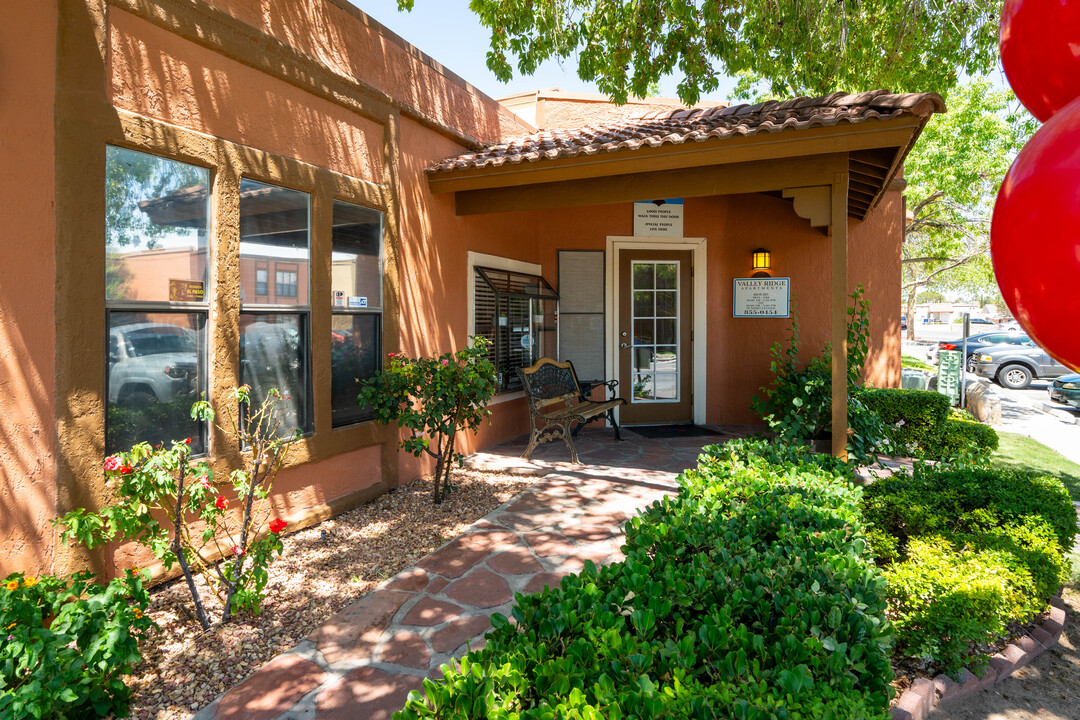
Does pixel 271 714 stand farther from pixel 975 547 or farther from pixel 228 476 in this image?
pixel 975 547

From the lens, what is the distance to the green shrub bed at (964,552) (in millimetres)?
2598

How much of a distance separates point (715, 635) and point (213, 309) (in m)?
3.45

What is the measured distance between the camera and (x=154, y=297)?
3.43 metres

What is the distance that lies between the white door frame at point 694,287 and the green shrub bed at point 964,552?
4097mm

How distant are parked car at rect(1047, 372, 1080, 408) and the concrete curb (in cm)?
986

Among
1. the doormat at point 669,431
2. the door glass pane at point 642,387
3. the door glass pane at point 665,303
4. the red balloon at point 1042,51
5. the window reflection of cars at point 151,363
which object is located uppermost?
the door glass pane at point 665,303

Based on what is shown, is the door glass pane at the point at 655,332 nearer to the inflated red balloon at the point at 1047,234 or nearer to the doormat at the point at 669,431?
the doormat at the point at 669,431

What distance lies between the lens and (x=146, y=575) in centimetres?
277

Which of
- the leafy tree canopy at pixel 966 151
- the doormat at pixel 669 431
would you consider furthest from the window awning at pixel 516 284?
the leafy tree canopy at pixel 966 151

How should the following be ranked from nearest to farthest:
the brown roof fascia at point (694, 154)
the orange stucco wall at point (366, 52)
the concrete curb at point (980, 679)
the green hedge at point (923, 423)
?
the concrete curb at point (980, 679)
the orange stucco wall at point (366, 52)
the brown roof fascia at point (694, 154)
the green hedge at point (923, 423)

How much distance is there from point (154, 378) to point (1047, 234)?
400cm

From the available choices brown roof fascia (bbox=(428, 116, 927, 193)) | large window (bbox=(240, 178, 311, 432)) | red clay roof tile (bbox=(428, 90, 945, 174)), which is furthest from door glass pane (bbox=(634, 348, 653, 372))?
large window (bbox=(240, 178, 311, 432))

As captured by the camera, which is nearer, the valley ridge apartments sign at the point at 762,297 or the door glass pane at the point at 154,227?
the door glass pane at the point at 154,227

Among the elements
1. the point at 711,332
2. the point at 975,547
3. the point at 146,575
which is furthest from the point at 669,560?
the point at 711,332
